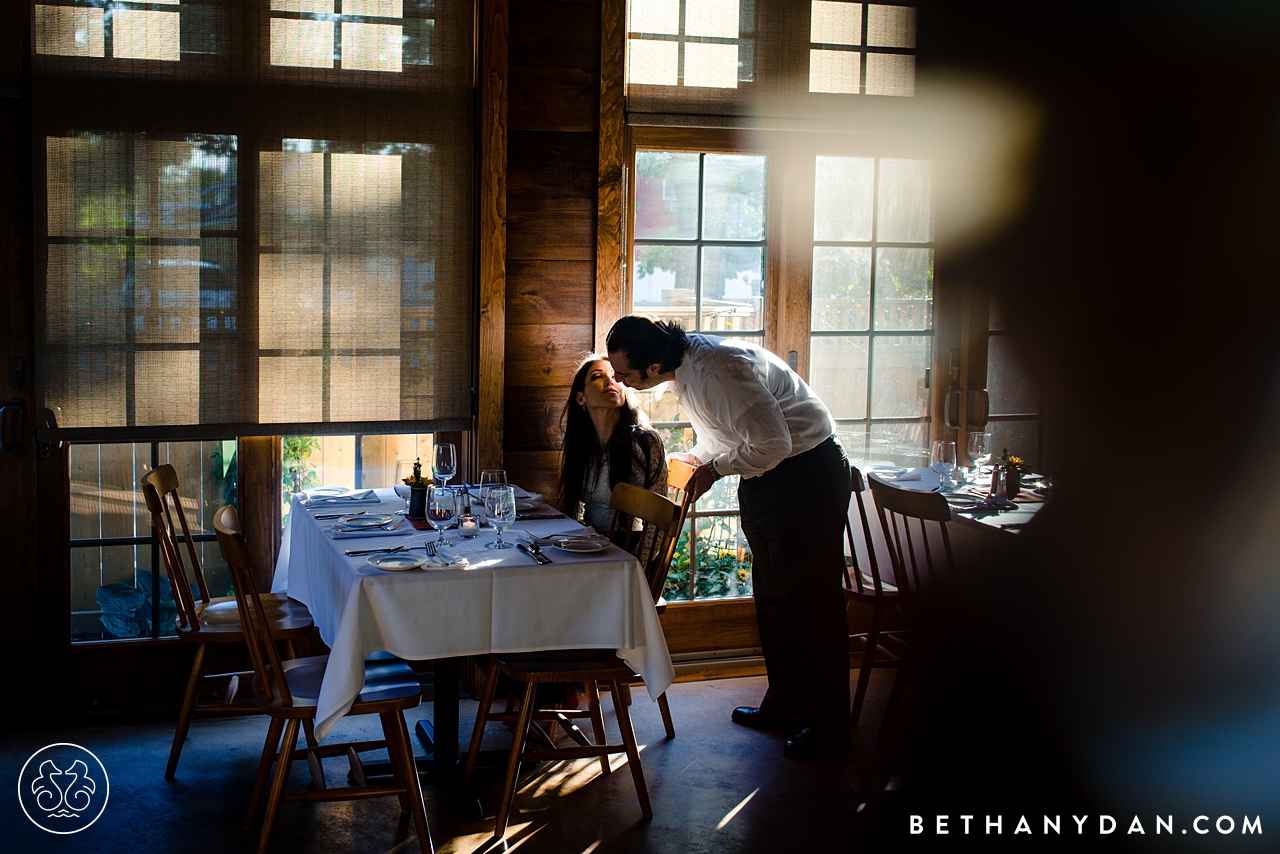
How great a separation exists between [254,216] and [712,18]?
169 cm

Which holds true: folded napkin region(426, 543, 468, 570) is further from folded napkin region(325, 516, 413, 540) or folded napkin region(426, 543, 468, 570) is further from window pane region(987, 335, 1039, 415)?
window pane region(987, 335, 1039, 415)

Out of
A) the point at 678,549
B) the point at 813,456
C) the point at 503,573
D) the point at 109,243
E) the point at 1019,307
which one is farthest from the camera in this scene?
the point at 678,549

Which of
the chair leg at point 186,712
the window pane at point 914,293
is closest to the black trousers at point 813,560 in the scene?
the chair leg at point 186,712

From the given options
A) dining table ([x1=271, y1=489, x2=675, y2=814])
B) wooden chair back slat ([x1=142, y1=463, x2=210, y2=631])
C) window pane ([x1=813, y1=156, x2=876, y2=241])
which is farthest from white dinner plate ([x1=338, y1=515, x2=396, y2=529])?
window pane ([x1=813, y1=156, x2=876, y2=241])

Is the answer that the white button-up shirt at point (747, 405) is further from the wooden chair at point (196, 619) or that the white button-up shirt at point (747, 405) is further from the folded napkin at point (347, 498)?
the wooden chair at point (196, 619)

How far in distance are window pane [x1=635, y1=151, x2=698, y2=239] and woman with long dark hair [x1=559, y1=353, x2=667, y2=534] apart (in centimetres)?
60

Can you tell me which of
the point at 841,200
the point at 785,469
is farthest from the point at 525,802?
the point at 841,200

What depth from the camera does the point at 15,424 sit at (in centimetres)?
317

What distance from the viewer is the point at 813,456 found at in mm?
2967

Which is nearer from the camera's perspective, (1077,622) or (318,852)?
(1077,622)

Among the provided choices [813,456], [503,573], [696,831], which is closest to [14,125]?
[503,573]

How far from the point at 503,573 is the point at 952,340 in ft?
7.18

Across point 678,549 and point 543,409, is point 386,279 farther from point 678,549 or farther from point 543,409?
point 678,549

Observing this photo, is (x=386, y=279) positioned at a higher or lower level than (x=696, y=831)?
higher
